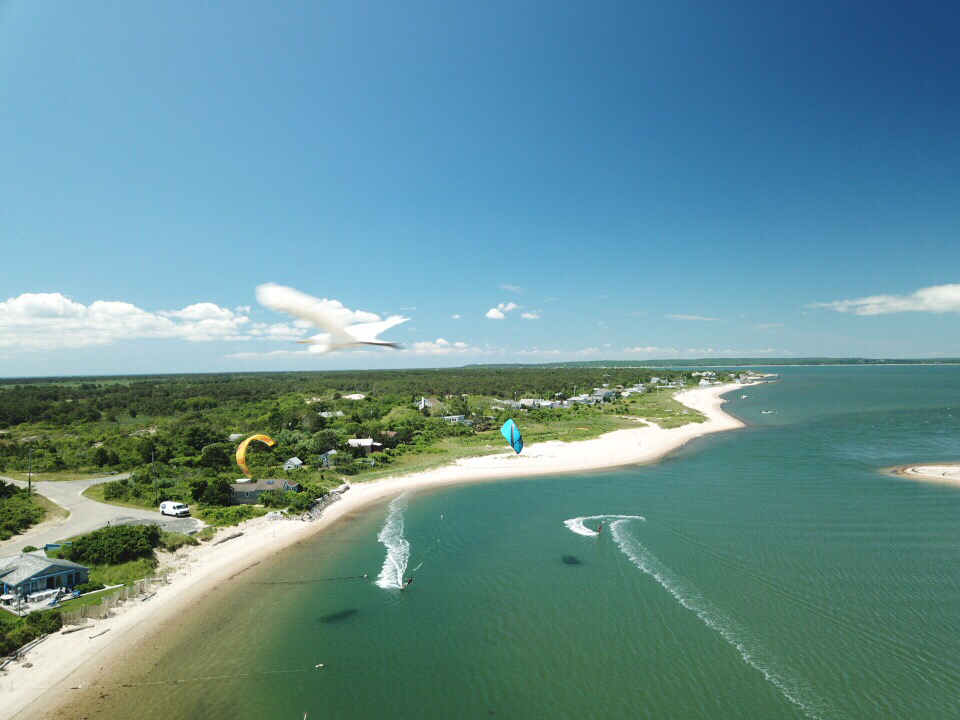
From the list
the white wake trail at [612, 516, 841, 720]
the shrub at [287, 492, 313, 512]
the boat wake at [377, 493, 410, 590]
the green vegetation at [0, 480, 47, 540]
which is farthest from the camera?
the shrub at [287, 492, 313, 512]

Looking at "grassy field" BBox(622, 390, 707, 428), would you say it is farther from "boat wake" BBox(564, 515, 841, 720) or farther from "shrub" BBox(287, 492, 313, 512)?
"shrub" BBox(287, 492, 313, 512)

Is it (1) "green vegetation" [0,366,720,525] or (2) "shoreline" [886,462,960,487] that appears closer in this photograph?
(1) "green vegetation" [0,366,720,525]

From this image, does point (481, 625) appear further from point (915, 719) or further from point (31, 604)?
point (31, 604)

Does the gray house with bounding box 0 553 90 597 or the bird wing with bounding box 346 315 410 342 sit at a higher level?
the bird wing with bounding box 346 315 410 342

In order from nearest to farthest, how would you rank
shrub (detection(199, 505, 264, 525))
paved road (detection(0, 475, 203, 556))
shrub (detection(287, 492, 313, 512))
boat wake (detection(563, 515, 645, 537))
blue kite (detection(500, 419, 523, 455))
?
1. paved road (detection(0, 475, 203, 556))
2. blue kite (detection(500, 419, 523, 455))
3. boat wake (detection(563, 515, 645, 537))
4. shrub (detection(199, 505, 264, 525))
5. shrub (detection(287, 492, 313, 512))

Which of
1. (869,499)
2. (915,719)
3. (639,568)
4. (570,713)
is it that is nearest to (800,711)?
(915,719)

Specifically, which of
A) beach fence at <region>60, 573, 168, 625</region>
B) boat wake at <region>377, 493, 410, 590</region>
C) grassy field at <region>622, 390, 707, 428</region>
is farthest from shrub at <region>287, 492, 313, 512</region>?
grassy field at <region>622, 390, 707, 428</region>

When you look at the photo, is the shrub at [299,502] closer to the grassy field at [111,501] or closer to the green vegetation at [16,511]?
the grassy field at [111,501]
